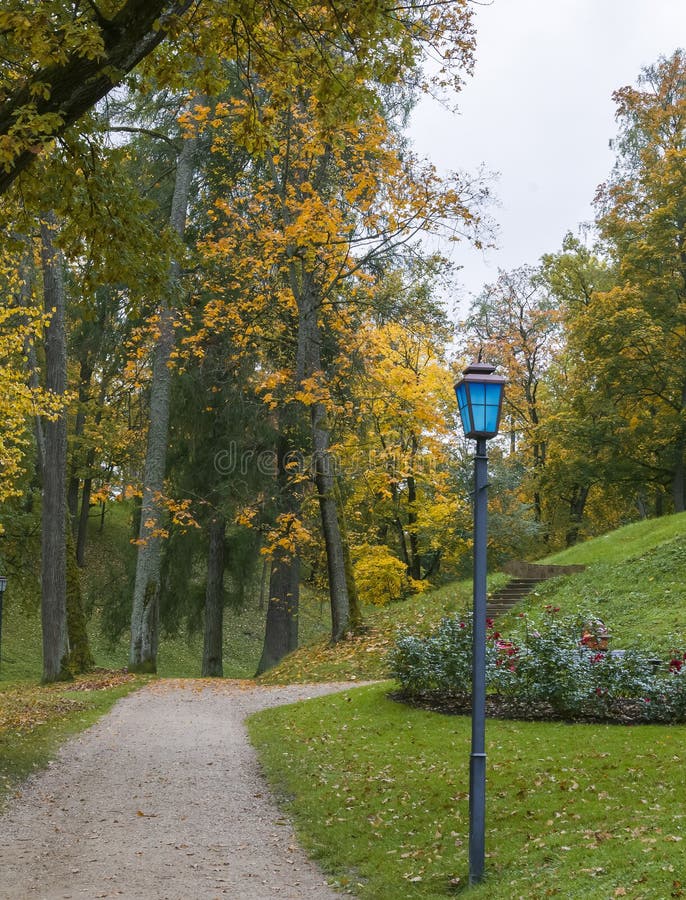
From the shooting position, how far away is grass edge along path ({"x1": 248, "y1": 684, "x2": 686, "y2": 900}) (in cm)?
527

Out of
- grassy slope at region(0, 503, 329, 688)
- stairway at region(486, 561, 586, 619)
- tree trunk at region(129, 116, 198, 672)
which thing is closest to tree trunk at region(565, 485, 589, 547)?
grassy slope at region(0, 503, 329, 688)

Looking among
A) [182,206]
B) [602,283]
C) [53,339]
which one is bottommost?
[53,339]

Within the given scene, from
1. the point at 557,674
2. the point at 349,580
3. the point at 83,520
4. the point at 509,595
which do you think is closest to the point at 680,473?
the point at 509,595

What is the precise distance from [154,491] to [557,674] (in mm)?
10931

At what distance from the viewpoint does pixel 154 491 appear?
1877cm

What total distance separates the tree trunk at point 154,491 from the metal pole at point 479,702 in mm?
13571

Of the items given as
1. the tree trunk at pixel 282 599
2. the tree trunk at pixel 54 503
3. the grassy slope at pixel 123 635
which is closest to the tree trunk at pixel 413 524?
the grassy slope at pixel 123 635

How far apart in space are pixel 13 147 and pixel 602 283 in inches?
1074

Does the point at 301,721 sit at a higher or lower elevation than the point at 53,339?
lower

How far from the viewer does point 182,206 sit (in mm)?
19672

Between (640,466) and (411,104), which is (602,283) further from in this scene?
(411,104)

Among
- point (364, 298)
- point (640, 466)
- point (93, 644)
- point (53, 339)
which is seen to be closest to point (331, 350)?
point (364, 298)

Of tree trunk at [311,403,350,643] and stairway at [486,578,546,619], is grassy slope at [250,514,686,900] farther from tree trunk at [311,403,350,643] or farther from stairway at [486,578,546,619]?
stairway at [486,578,546,619]

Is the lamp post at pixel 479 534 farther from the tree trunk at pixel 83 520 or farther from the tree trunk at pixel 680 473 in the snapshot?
the tree trunk at pixel 83 520
